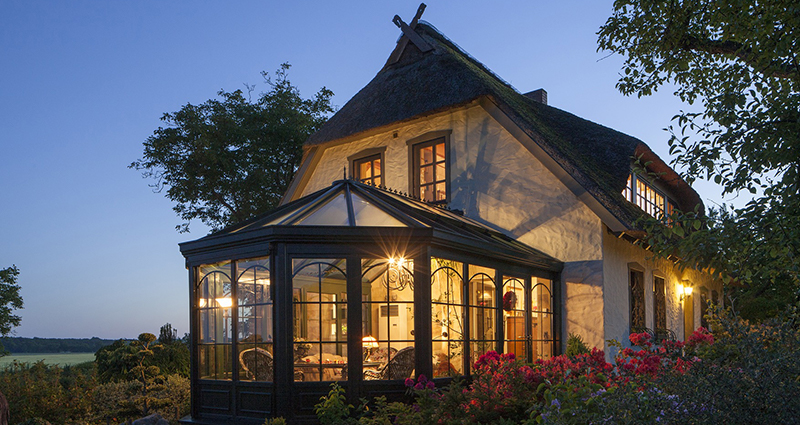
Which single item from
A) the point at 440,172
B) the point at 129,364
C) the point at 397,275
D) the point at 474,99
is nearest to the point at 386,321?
the point at 397,275

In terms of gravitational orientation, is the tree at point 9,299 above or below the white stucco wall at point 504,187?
below

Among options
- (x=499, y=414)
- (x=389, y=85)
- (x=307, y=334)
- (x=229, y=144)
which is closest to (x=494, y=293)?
(x=307, y=334)

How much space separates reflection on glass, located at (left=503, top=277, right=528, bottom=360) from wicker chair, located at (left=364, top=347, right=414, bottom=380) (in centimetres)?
235

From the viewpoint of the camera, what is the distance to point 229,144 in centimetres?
2148

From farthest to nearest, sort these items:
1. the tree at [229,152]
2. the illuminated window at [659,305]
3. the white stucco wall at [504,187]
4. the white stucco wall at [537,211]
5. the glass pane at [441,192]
→ 1. the tree at [229,152]
2. the illuminated window at [659,305]
3. the glass pane at [441,192]
4. the white stucco wall at [504,187]
5. the white stucco wall at [537,211]

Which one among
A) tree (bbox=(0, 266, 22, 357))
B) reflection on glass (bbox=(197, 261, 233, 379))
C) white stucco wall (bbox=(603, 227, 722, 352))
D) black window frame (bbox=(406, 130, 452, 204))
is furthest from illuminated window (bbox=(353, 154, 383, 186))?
tree (bbox=(0, 266, 22, 357))

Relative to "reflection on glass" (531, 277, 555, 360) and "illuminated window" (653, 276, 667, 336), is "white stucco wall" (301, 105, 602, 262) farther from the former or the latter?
"illuminated window" (653, 276, 667, 336)

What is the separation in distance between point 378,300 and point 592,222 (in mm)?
4765

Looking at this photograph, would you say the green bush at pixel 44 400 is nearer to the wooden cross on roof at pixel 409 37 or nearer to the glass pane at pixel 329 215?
the glass pane at pixel 329 215

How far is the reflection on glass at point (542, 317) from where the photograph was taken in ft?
35.0

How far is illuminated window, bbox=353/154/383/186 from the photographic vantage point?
538 inches

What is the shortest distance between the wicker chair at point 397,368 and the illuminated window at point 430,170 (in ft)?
16.8

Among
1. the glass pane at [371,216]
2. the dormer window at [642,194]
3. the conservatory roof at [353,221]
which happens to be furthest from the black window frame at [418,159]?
the glass pane at [371,216]

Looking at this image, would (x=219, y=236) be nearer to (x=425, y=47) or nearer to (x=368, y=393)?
(x=368, y=393)
